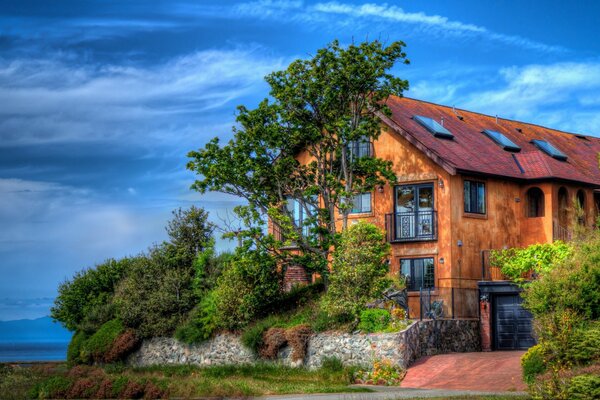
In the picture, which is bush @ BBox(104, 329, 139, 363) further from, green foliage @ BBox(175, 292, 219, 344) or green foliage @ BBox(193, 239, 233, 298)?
green foliage @ BBox(193, 239, 233, 298)

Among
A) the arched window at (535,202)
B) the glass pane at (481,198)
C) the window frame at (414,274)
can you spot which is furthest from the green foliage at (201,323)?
the arched window at (535,202)

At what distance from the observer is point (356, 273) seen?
130 feet

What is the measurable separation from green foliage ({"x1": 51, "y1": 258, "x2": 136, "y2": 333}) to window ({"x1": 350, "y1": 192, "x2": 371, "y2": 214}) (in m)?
12.7

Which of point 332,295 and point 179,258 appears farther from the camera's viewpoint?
point 179,258

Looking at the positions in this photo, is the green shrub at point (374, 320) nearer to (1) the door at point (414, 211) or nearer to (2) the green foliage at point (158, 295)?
(1) the door at point (414, 211)

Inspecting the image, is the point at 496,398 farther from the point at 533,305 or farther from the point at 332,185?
the point at 332,185

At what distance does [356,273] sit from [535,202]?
13.9m

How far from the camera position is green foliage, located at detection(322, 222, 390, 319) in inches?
1567

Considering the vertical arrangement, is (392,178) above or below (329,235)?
above

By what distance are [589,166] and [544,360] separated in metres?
27.1

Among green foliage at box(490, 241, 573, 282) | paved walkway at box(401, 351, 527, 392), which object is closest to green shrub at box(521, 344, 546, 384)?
paved walkway at box(401, 351, 527, 392)

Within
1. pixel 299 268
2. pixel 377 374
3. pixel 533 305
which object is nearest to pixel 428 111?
pixel 299 268

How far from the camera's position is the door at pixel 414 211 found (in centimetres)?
4638

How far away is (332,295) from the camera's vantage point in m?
40.7
